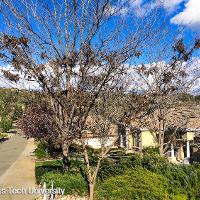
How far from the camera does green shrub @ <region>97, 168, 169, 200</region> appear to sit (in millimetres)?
10672

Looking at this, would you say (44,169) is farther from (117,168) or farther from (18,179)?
(117,168)

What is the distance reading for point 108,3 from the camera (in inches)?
412

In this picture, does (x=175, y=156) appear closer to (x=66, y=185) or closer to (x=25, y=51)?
(x=66, y=185)

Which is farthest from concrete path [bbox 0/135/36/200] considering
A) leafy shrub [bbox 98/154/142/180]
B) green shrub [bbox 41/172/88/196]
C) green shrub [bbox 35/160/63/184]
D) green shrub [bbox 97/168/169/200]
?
green shrub [bbox 97/168/169/200]

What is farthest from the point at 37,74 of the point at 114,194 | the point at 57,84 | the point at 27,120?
the point at 27,120

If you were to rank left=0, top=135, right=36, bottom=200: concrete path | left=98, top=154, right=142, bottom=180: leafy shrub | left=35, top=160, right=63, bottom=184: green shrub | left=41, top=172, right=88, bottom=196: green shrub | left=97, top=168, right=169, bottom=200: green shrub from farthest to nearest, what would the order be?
left=35, top=160, right=63, bottom=184: green shrub < left=0, top=135, right=36, bottom=200: concrete path < left=98, top=154, right=142, bottom=180: leafy shrub < left=41, top=172, right=88, bottom=196: green shrub < left=97, top=168, right=169, bottom=200: green shrub

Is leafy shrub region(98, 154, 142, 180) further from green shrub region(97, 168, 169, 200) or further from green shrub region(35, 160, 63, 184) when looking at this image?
green shrub region(35, 160, 63, 184)

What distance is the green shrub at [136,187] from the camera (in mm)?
10672

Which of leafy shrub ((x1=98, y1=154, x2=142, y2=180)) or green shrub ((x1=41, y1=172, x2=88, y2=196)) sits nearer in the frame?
green shrub ((x1=41, y1=172, x2=88, y2=196))

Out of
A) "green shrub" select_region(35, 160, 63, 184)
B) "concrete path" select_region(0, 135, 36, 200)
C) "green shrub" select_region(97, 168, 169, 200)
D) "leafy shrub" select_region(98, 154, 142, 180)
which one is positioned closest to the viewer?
"green shrub" select_region(97, 168, 169, 200)

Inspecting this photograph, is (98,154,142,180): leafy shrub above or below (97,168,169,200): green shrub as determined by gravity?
above

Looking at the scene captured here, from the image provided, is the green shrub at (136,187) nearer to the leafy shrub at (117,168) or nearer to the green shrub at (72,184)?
the green shrub at (72,184)

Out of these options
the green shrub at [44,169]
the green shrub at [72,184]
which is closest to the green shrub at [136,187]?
the green shrub at [72,184]

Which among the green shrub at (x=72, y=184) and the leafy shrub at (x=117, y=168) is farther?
the leafy shrub at (x=117, y=168)
